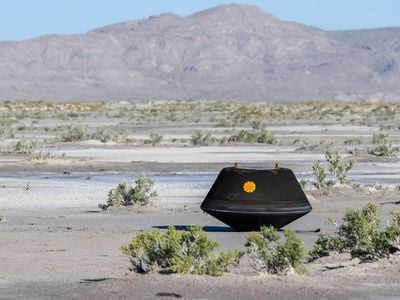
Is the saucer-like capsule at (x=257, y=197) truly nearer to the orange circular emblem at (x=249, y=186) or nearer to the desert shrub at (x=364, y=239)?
the orange circular emblem at (x=249, y=186)

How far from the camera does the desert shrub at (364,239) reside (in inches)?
545

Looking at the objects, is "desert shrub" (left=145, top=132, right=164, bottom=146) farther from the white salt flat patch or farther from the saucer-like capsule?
the saucer-like capsule

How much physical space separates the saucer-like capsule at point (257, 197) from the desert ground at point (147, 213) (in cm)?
41

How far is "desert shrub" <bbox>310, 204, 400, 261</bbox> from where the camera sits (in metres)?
13.9

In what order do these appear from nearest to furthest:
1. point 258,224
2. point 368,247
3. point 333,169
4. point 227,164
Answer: point 368,247 < point 258,224 < point 333,169 < point 227,164

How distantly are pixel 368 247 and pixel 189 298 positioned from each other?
3.11 m

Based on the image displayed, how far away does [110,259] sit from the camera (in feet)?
49.5

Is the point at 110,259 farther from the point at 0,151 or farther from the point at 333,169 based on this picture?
the point at 0,151

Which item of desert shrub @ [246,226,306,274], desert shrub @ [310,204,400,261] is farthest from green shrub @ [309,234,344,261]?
desert shrub @ [246,226,306,274]

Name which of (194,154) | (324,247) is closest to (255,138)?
(194,154)

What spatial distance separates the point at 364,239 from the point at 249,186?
2.94 meters

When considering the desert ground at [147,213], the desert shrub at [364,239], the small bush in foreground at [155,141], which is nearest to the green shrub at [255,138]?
the desert ground at [147,213]

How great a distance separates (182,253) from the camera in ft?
41.7

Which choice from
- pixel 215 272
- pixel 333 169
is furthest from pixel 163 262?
pixel 333 169
